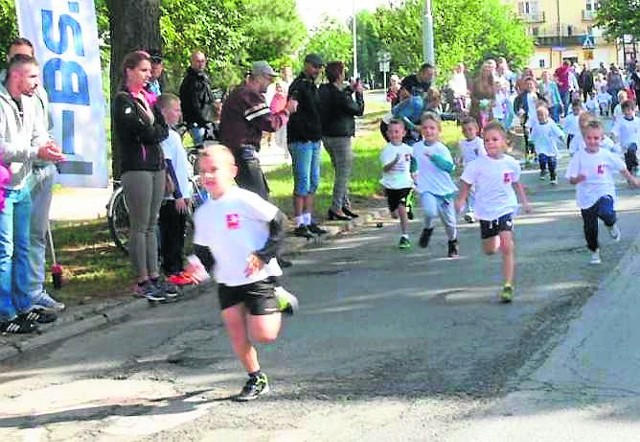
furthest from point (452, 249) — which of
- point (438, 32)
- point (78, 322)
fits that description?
point (438, 32)

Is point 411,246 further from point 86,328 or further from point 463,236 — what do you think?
point 86,328

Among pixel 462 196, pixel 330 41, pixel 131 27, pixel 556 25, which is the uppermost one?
pixel 556 25

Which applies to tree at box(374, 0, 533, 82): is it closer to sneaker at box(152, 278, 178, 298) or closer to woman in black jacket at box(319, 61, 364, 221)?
woman in black jacket at box(319, 61, 364, 221)

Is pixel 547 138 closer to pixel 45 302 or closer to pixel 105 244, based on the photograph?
pixel 105 244

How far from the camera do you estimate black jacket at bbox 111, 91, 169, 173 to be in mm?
8727

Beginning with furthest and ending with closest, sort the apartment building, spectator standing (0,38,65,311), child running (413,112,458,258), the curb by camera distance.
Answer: the apartment building, child running (413,112,458,258), spectator standing (0,38,65,311), the curb

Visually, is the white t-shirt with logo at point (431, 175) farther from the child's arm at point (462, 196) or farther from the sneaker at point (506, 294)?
the sneaker at point (506, 294)

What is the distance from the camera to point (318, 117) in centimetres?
1255

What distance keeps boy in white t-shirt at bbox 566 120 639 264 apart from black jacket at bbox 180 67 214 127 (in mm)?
5476

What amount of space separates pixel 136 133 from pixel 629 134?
10645 mm

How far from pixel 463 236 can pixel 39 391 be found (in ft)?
22.0

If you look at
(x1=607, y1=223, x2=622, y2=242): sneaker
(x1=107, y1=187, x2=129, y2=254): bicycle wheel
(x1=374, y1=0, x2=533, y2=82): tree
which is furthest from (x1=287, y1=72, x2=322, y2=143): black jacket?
(x1=374, y1=0, x2=533, y2=82): tree

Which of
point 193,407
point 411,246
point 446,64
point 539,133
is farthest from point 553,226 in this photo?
point 446,64

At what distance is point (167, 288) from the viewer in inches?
370
